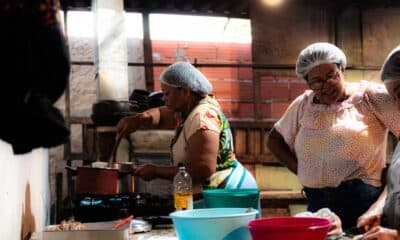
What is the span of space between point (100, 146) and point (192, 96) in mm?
2156

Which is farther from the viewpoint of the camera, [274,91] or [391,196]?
[274,91]

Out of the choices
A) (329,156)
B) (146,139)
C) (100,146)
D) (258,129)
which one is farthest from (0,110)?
(258,129)

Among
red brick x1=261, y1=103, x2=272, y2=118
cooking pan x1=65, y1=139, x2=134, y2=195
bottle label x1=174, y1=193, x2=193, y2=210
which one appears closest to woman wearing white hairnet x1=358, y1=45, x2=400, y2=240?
bottle label x1=174, y1=193, x2=193, y2=210

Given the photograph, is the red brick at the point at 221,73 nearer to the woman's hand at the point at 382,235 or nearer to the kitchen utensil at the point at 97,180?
the kitchen utensil at the point at 97,180

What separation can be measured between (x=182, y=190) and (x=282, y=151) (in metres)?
0.92

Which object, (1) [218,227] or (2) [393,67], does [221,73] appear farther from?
(1) [218,227]

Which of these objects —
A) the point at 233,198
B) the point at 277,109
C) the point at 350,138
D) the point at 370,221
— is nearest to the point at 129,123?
the point at 350,138

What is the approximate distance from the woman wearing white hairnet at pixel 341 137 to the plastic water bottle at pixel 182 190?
655 millimetres

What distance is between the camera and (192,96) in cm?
304

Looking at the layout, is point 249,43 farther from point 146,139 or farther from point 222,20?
point 146,139

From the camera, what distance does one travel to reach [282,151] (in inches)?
125

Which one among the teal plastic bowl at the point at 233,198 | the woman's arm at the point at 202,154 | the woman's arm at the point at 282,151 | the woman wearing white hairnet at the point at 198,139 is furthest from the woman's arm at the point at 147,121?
the teal plastic bowl at the point at 233,198

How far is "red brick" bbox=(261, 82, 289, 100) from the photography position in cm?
671

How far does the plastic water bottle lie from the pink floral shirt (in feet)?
2.15
